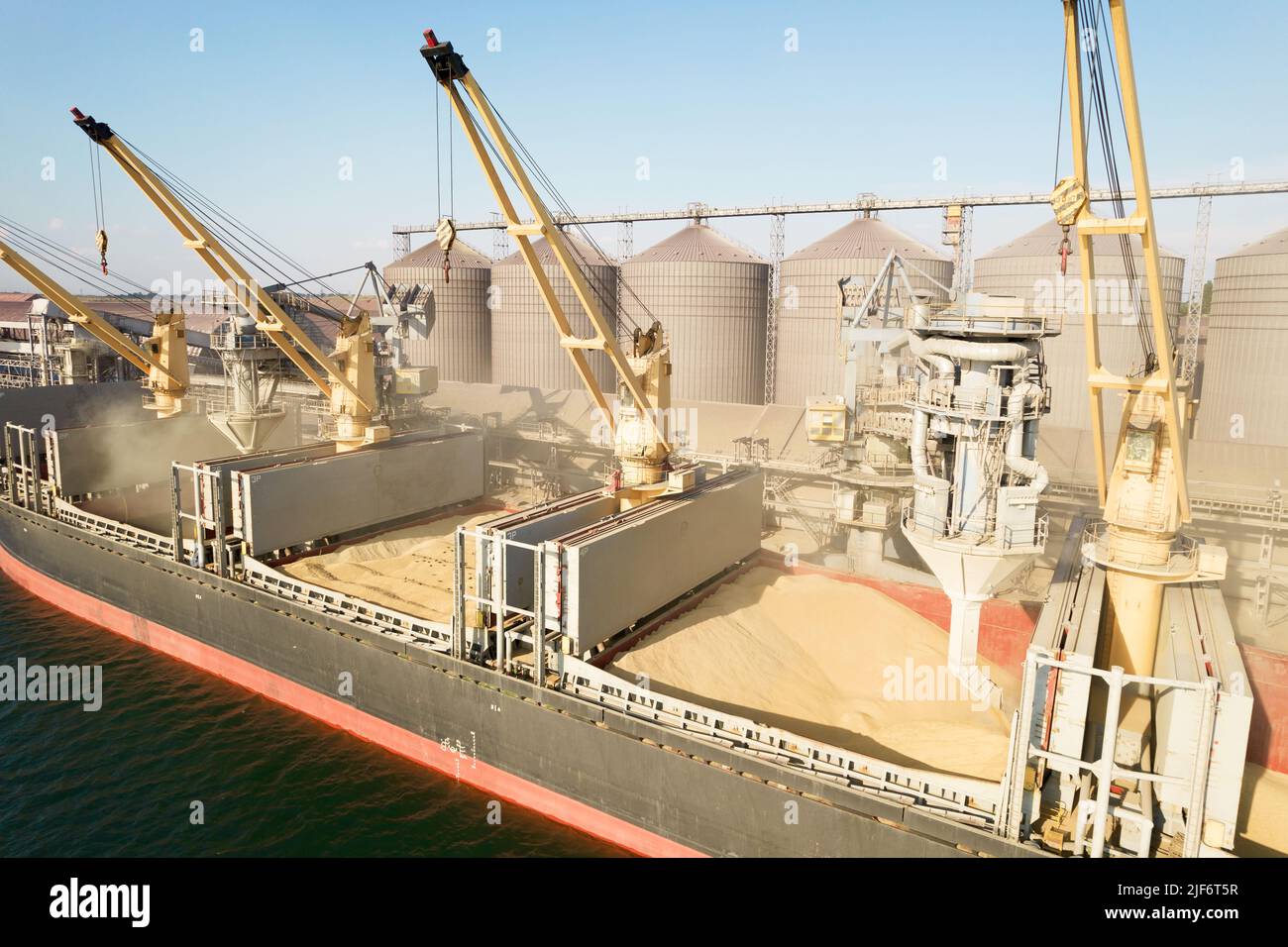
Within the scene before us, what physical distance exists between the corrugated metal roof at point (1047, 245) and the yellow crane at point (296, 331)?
2939cm

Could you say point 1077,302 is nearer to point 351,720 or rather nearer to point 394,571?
point 394,571

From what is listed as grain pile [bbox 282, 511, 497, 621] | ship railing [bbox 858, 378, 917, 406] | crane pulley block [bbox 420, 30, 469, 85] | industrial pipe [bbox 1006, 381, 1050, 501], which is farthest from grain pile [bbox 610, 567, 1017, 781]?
crane pulley block [bbox 420, 30, 469, 85]

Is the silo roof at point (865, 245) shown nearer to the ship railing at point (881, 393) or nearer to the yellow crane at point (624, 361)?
the ship railing at point (881, 393)

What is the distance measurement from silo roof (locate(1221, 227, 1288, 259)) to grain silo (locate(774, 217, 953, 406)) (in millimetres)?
12280

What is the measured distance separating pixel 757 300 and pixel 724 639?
27613 millimetres

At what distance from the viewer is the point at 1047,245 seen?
3634cm

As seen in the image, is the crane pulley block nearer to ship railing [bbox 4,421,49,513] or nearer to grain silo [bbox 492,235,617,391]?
ship railing [bbox 4,421,49,513]

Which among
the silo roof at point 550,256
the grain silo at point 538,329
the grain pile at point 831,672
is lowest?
the grain pile at point 831,672

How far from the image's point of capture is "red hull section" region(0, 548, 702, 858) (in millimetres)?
17906

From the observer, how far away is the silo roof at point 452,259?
5512 centimetres

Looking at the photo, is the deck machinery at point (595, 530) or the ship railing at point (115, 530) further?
the ship railing at point (115, 530)

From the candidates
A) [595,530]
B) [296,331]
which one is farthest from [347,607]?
[296,331]

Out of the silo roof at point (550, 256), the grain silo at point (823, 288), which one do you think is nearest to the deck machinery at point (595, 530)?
the grain silo at point (823, 288)
